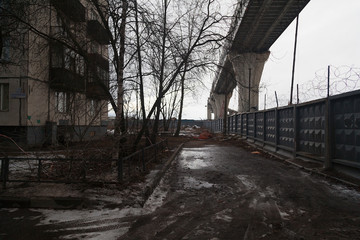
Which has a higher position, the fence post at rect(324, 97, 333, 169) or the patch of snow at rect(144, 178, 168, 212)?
the fence post at rect(324, 97, 333, 169)

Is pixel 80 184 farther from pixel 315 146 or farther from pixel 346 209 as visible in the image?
pixel 315 146

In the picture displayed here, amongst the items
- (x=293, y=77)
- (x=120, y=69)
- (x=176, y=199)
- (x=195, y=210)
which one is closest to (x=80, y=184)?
(x=176, y=199)

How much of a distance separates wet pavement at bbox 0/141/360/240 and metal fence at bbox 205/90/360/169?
1116mm

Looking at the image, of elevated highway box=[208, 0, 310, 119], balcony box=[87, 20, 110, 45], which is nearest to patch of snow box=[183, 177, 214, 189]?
balcony box=[87, 20, 110, 45]

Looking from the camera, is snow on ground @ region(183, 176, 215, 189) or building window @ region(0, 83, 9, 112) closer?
snow on ground @ region(183, 176, 215, 189)

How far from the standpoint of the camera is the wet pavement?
133 inches

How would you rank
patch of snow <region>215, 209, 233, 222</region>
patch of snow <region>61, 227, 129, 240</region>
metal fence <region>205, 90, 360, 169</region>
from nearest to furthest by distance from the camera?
patch of snow <region>61, 227, 129, 240</region>
patch of snow <region>215, 209, 233, 222</region>
metal fence <region>205, 90, 360, 169</region>

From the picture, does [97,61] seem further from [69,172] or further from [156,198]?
[156,198]

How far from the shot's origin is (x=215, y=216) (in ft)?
13.2

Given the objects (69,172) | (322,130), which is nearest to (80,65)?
(69,172)

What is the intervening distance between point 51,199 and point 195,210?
8.74ft

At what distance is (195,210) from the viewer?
4.29 meters

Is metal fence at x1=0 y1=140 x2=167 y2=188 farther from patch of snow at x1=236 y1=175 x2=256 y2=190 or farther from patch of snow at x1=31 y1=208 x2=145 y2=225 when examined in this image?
patch of snow at x1=236 y1=175 x2=256 y2=190

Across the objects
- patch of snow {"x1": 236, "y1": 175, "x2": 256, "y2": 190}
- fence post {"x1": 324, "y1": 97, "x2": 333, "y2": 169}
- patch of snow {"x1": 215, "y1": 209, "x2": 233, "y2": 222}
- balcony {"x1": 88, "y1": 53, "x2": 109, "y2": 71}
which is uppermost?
balcony {"x1": 88, "y1": 53, "x2": 109, "y2": 71}
